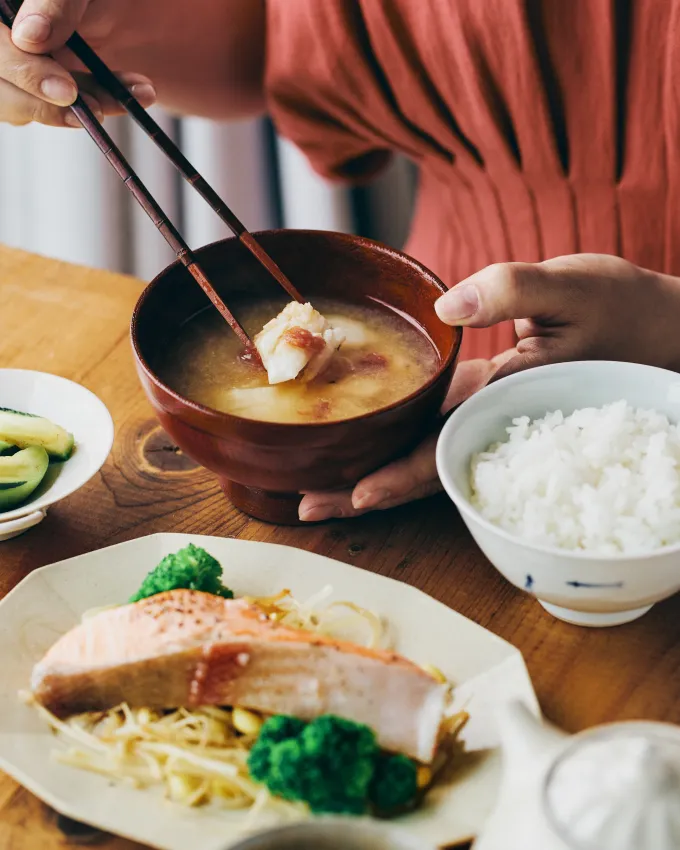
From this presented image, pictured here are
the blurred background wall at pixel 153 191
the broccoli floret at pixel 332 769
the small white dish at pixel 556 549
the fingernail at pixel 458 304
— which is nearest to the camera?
the broccoli floret at pixel 332 769

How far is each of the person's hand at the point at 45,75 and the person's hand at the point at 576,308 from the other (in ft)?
2.53

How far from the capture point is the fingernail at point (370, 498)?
1542mm

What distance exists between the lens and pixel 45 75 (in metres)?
1.68

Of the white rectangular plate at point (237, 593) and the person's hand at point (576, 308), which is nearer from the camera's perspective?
the white rectangular plate at point (237, 593)

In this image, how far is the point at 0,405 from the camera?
1.77 metres

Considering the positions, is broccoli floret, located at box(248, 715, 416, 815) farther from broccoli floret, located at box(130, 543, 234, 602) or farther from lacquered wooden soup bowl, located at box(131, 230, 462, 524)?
lacquered wooden soup bowl, located at box(131, 230, 462, 524)

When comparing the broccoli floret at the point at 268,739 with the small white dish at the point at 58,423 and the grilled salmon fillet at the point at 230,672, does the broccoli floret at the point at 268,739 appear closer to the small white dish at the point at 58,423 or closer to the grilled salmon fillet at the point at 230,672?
the grilled salmon fillet at the point at 230,672

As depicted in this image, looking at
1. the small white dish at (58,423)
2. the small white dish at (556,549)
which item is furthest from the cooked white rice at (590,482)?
the small white dish at (58,423)

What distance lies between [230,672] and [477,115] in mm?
1418

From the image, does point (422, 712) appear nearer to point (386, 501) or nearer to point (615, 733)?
point (615, 733)

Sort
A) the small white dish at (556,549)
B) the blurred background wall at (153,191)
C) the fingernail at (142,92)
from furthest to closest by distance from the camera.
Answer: the blurred background wall at (153,191), the fingernail at (142,92), the small white dish at (556,549)

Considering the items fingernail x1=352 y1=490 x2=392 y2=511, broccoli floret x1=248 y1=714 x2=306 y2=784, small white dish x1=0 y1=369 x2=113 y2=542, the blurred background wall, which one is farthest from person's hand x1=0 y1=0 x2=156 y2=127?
the blurred background wall

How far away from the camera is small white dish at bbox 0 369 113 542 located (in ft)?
5.08

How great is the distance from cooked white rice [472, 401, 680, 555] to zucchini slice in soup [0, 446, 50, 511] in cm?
69
